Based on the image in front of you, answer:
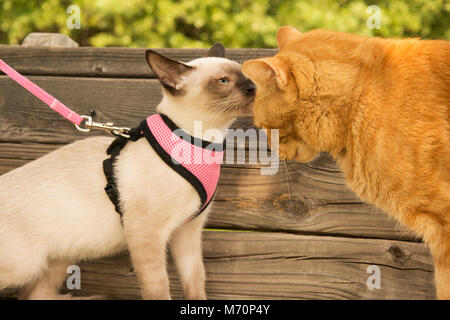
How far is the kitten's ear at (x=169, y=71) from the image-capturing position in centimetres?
168

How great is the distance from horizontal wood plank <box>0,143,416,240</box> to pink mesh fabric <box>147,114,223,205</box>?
0.80ft

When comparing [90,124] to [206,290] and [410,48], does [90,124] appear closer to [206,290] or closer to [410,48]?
[206,290]

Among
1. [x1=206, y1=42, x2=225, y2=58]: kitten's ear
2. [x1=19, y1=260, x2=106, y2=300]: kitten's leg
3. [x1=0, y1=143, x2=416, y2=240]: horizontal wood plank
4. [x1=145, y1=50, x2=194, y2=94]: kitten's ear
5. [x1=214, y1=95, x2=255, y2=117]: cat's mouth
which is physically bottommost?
[x1=19, y1=260, x2=106, y2=300]: kitten's leg

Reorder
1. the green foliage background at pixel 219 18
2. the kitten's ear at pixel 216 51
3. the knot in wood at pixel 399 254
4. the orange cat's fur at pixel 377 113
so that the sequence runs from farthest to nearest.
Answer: the green foliage background at pixel 219 18 < the kitten's ear at pixel 216 51 < the knot in wood at pixel 399 254 < the orange cat's fur at pixel 377 113

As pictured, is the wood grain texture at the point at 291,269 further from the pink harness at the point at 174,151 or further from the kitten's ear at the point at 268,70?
the kitten's ear at the point at 268,70

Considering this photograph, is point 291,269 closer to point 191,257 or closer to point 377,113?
point 191,257

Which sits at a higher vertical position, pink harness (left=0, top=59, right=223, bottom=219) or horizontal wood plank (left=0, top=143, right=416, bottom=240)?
pink harness (left=0, top=59, right=223, bottom=219)

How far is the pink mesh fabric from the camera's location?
5.32ft

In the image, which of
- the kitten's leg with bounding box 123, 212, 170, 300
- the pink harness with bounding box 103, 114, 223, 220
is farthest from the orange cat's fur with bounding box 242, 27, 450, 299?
the kitten's leg with bounding box 123, 212, 170, 300

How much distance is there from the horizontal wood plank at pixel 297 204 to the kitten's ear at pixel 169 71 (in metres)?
0.41

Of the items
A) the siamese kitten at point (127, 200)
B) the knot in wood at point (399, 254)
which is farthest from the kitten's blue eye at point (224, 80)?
the knot in wood at point (399, 254)

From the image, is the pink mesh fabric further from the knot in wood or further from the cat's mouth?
the knot in wood

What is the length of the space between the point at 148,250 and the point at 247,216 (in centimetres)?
44
